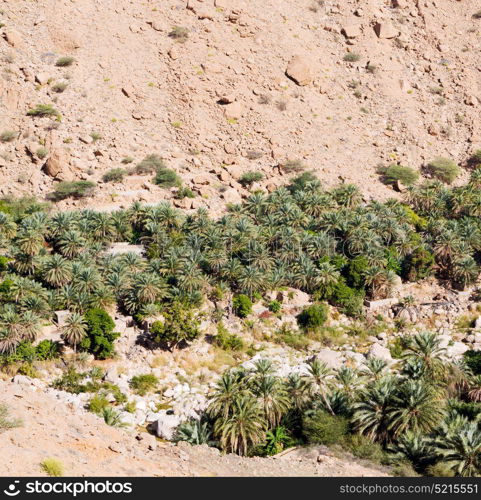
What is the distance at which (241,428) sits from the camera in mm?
28438

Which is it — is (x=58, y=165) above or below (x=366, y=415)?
below

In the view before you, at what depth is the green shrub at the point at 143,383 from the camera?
35.7m

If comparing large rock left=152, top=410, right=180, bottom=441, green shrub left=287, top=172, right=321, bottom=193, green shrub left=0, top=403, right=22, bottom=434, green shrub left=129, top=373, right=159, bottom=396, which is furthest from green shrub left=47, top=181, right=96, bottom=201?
green shrub left=0, top=403, right=22, bottom=434

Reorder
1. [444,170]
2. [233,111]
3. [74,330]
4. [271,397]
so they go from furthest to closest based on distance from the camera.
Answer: [233,111] → [444,170] → [74,330] → [271,397]

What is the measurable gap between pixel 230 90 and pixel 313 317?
38877 millimetres

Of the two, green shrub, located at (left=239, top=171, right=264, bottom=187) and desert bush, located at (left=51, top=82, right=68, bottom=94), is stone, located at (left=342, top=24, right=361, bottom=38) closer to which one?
green shrub, located at (left=239, top=171, right=264, bottom=187)

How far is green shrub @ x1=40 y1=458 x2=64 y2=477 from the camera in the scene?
68.9 ft

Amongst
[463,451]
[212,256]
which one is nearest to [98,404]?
[212,256]

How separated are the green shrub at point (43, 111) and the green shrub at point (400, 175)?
3988 cm

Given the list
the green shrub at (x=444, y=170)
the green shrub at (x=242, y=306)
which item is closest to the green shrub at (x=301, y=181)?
the green shrub at (x=444, y=170)

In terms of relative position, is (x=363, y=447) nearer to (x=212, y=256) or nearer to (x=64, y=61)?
(x=212, y=256)

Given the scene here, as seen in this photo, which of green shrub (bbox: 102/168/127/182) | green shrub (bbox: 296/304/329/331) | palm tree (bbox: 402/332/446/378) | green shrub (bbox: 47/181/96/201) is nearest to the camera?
palm tree (bbox: 402/332/446/378)

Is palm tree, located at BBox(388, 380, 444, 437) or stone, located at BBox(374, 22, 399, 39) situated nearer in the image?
palm tree, located at BBox(388, 380, 444, 437)

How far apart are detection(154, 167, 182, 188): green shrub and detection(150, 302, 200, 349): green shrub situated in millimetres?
24169
